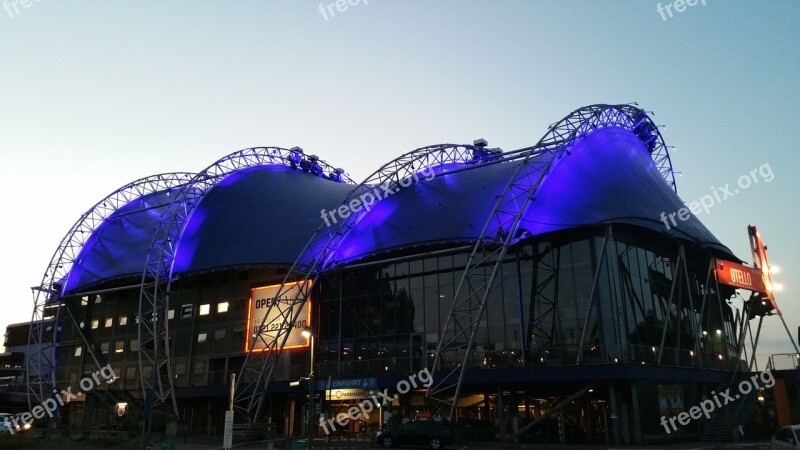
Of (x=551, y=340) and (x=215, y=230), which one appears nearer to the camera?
(x=551, y=340)

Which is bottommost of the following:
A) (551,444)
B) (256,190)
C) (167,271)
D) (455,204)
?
(551,444)

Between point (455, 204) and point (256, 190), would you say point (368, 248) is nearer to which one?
point (455, 204)

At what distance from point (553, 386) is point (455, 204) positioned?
14.7 meters

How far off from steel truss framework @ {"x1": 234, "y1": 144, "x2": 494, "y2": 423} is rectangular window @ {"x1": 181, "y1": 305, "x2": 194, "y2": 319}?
28.3 feet

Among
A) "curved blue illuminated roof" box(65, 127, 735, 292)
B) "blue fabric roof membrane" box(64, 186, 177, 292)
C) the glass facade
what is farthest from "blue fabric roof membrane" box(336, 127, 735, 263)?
"blue fabric roof membrane" box(64, 186, 177, 292)

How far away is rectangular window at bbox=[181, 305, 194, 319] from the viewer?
57.6m

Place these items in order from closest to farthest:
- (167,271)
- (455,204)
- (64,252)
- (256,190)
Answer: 1. (455,204)
2. (167,271)
3. (256,190)
4. (64,252)

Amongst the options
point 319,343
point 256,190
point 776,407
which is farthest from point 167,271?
point 776,407

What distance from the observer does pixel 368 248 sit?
164ft
